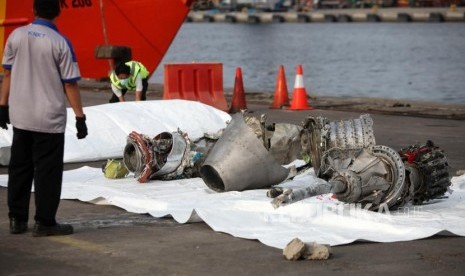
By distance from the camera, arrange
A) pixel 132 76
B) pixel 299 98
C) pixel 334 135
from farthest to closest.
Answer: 1. pixel 299 98
2. pixel 132 76
3. pixel 334 135

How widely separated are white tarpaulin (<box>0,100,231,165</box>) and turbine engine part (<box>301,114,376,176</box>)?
3.36 meters

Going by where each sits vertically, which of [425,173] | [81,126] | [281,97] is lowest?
[281,97]

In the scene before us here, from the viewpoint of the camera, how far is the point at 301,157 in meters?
10.7

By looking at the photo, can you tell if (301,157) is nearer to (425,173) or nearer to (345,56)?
(425,173)

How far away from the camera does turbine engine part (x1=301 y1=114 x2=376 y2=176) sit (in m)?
9.75

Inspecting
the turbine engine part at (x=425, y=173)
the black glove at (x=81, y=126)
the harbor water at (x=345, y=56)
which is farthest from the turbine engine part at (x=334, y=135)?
the harbor water at (x=345, y=56)

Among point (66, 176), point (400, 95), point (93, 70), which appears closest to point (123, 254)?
point (66, 176)

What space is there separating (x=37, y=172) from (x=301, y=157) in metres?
3.09

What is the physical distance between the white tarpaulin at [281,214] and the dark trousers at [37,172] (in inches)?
42.2

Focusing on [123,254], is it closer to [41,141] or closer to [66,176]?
[41,141]

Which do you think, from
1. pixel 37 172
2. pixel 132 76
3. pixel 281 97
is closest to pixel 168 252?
pixel 37 172

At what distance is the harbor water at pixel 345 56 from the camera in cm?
4594

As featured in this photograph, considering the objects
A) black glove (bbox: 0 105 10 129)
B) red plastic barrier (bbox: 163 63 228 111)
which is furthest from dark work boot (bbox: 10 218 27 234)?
red plastic barrier (bbox: 163 63 228 111)

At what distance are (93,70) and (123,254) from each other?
14.8 metres
